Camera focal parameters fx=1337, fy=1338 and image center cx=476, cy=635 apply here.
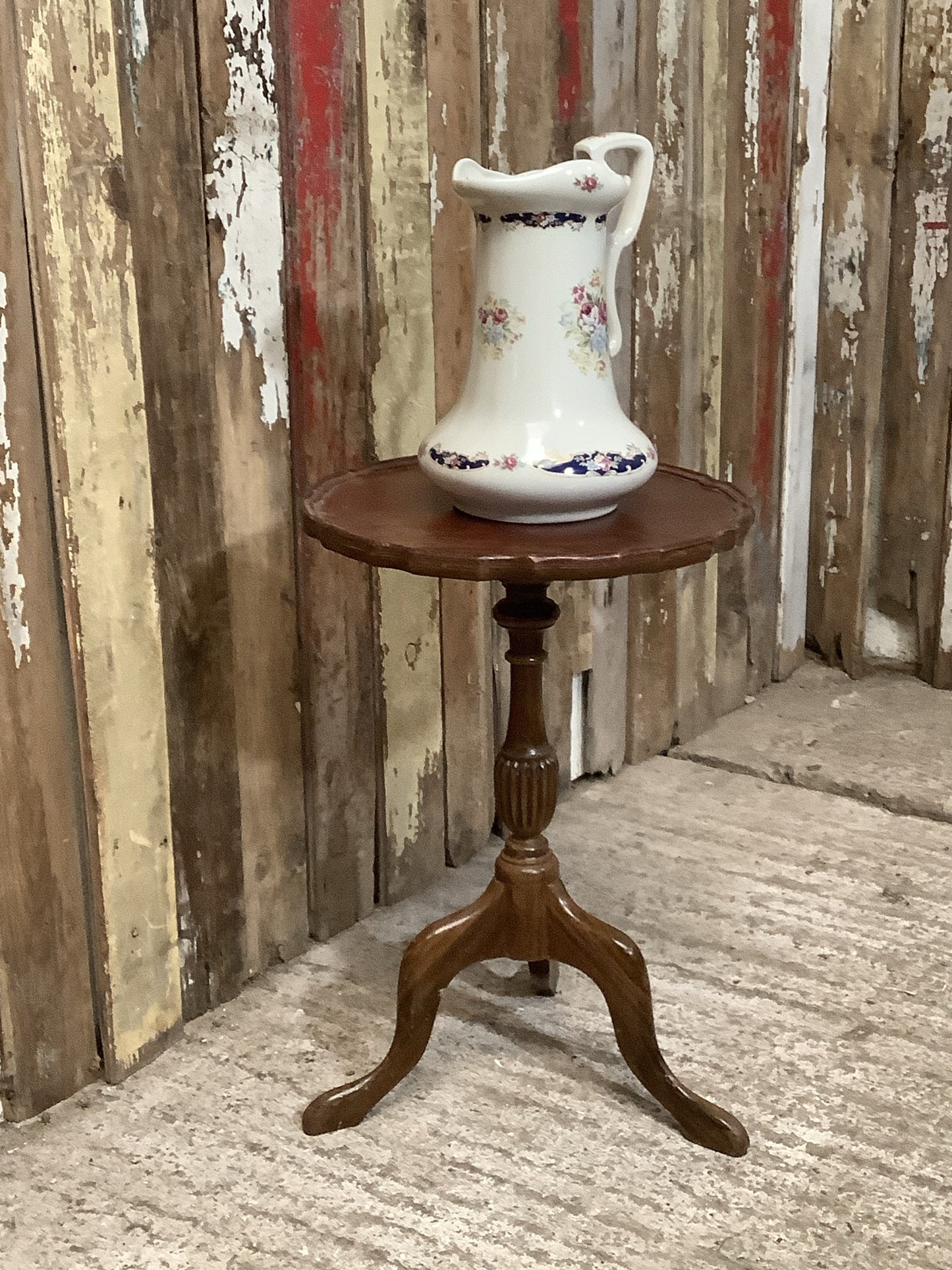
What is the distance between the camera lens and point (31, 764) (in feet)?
4.25

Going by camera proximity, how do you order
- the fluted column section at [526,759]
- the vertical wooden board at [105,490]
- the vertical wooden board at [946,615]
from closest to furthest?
the vertical wooden board at [105,490], the fluted column section at [526,759], the vertical wooden board at [946,615]

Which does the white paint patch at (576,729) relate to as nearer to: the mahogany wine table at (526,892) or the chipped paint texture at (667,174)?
the chipped paint texture at (667,174)

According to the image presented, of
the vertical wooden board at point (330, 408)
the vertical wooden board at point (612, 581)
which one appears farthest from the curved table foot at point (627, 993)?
the vertical wooden board at point (612, 581)

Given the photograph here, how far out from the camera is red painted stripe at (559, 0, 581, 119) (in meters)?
1.76

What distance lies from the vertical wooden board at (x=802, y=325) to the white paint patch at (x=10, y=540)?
153 cm

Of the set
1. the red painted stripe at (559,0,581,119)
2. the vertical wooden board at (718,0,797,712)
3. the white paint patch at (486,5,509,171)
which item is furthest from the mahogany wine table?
the vertical wooden board at (718,0,797,712)

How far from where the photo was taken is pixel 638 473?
48.4 inches

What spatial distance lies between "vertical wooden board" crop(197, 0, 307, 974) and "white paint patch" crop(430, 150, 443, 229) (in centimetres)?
24

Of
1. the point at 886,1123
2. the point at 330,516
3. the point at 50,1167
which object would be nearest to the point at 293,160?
the point at 330,516

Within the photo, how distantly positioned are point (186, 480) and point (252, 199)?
303 millimetres

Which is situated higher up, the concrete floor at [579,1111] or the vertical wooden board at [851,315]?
the vertical wooden board at [851,315]

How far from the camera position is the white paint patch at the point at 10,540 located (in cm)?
122

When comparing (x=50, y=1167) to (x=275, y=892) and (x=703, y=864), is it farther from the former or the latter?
(x=703, y=864)

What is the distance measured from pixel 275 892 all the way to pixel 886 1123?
2.37ft
